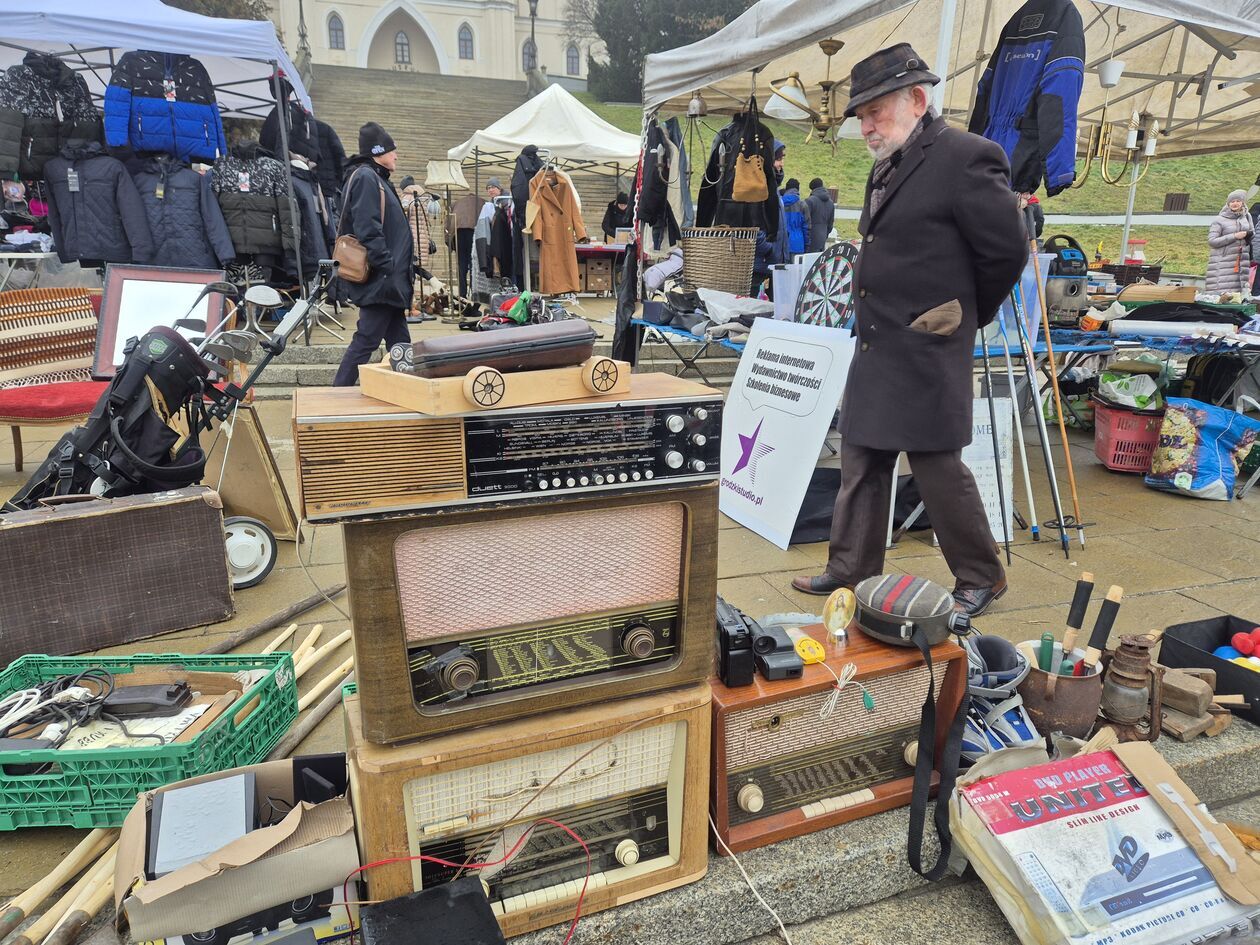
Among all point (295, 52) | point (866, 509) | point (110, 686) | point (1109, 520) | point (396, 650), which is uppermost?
point (295, 52)

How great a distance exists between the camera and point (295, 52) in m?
43.9

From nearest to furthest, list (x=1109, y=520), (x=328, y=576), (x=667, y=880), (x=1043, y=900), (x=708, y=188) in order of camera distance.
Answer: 1. (x=1043, y=900)
2. (x=667, y=880)
3. (x=328, y=576)
4. (x=1109, y=520)
5. (x=708, y=188)

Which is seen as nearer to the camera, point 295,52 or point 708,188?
point 708,188

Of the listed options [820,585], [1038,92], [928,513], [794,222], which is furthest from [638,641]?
[794,222]

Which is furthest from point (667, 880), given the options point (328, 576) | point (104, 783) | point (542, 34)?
point (542, 34)

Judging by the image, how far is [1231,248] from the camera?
916 centimetres

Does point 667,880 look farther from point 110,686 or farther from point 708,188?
point 708,188

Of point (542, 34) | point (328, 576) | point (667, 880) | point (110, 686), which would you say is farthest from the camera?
point (542, 34)

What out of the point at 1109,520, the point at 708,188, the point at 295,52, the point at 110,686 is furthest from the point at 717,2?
the point at 110,686

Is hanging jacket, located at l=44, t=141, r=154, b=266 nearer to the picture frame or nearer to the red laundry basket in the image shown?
the picture frame

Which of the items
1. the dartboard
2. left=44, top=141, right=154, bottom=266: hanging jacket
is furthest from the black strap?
left=44, top=141, right=154, bottom=266: hanging jacket

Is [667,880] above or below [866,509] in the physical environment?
below

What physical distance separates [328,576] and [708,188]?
4575mm

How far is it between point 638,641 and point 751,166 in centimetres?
524
